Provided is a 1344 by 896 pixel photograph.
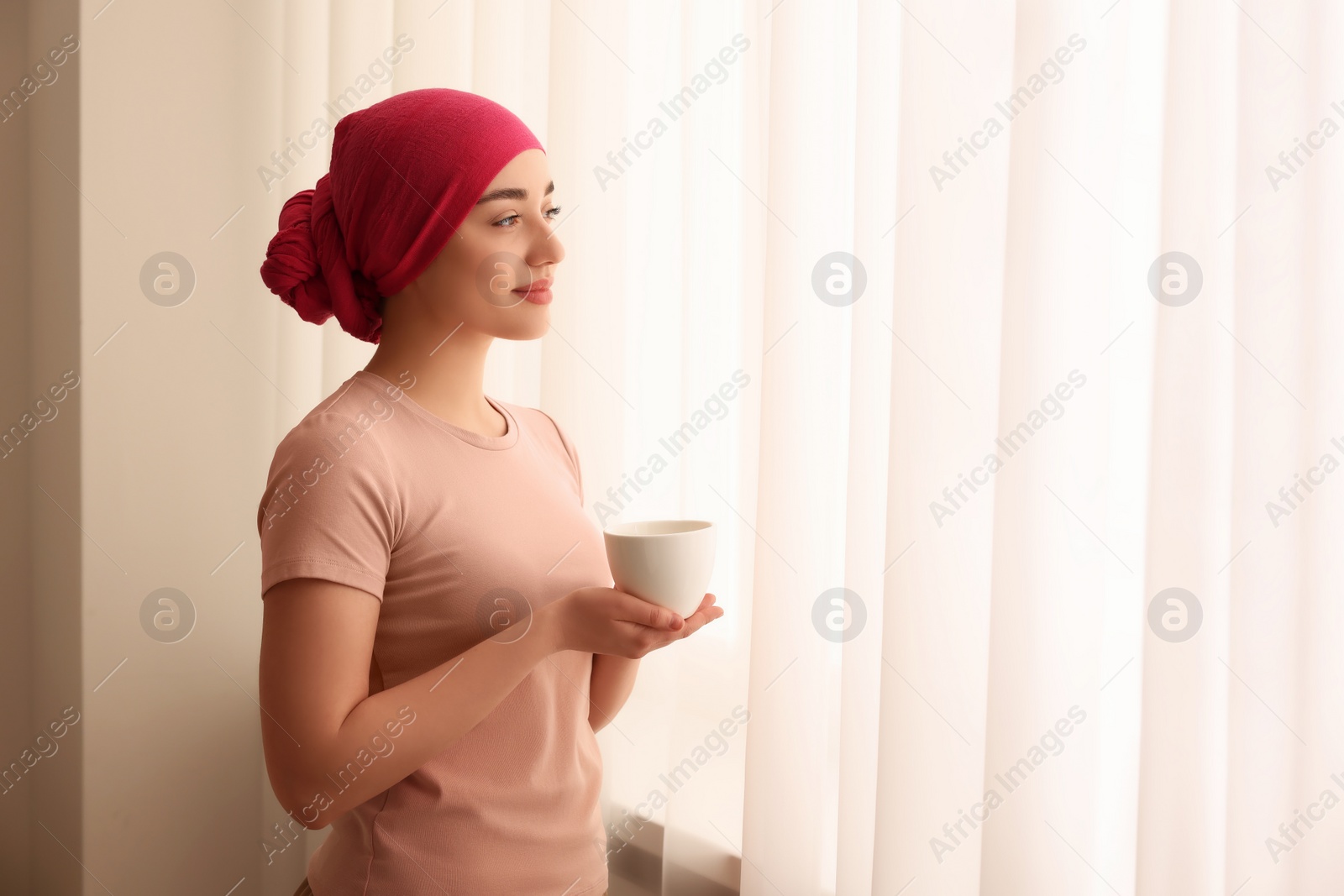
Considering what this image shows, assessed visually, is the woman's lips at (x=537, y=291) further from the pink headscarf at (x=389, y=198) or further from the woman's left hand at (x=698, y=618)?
the woman's left hand at (x=698, y=618)

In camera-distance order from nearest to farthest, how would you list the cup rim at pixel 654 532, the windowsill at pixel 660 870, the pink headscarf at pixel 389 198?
the cup rim at pixel 654 532, the pink headscarf at pixel 389 198, the windowsill at pixel 660 870

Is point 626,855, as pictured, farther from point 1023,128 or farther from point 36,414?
point 36,414

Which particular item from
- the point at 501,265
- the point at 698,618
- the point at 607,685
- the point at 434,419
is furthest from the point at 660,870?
the point at 501,265

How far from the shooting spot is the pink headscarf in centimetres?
101

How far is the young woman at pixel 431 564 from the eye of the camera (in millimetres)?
899

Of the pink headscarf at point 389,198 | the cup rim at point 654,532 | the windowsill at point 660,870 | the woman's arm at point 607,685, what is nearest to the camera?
the cup rim at point 654,532

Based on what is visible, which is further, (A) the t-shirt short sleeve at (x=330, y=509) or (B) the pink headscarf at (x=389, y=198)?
(B) the pink headscarf at (x=389, y=198)

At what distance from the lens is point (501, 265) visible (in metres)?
1.04

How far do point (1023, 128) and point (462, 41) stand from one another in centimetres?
115

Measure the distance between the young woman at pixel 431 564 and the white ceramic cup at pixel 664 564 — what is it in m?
0.02

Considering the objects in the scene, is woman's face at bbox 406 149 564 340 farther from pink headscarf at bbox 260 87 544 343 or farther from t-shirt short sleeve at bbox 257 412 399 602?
t-shirt short sleeve at bbox 257 412 399 602

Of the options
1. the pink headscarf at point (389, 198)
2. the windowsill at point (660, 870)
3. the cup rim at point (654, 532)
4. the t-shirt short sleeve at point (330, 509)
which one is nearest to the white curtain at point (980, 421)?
the windowsill at point (660, 870)

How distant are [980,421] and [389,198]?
2.37 ft

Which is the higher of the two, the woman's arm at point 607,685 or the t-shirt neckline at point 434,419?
the t-shirt neckline at point 434,419
